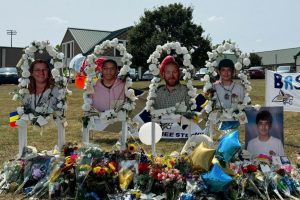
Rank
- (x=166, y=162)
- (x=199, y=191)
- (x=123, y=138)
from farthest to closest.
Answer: (x=123, y=138)
(x=166, y=162)
(x=199, y=191)

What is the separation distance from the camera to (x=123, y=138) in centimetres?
688

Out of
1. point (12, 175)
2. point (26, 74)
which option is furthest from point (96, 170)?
point (26, 74)

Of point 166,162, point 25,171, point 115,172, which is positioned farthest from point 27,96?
point 166,162

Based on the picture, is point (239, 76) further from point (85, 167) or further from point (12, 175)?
point (12, 175)

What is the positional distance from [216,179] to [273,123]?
2050 millimetres

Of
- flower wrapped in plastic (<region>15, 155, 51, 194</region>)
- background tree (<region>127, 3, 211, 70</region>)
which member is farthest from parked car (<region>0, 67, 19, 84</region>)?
flower wrapped in plastic (<region>15, 155, 51, 194</region>)

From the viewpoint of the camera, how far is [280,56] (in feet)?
229

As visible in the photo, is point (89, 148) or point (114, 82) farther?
point (114, 82)

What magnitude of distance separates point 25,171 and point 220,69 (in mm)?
3609

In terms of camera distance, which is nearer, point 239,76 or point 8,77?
point 239,76

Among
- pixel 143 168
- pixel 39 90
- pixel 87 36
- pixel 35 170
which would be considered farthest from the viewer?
pixel 87 36

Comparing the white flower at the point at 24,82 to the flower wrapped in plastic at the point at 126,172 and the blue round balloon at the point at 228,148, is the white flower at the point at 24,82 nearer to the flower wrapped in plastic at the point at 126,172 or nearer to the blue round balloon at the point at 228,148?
the flower wrapped in plastic at the point at 126,172

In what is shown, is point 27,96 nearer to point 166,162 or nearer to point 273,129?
point 166,162

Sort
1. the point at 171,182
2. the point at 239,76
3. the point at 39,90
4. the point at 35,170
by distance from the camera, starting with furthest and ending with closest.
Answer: the point at 239,76 → the point at 39,90 → the point at 35,170 → the point at 171,182
